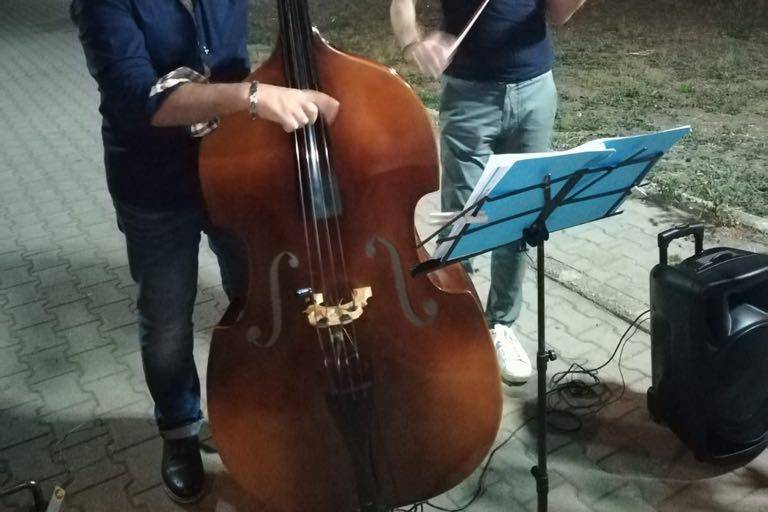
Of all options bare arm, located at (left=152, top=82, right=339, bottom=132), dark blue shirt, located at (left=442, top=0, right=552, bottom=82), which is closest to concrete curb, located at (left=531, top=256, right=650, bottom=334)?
dark blue shirt, located at (left=442, top=0, right=552, bottom=82)

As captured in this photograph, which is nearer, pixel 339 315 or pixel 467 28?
pixel 339 315

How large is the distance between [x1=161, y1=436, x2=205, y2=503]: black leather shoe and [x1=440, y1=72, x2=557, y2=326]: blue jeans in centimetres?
120

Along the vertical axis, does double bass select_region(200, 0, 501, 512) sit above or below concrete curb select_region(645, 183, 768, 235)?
above

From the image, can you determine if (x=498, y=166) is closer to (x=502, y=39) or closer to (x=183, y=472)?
(x=502, y=39)

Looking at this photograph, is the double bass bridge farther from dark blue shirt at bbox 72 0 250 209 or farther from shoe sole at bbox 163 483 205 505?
shoe sole at bbox 163 483 205 505

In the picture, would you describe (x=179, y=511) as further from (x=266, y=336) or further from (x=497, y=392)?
(x=497, y=392)

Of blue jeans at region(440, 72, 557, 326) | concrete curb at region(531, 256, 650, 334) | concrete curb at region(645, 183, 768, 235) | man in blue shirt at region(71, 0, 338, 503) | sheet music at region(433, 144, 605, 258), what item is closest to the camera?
sheet music at region(433, 144, 605, 258)

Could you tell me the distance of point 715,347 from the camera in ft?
6.81

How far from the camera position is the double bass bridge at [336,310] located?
169cm

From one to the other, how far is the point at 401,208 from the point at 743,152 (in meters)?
4.20

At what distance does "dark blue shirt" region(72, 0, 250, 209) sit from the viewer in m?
1.55

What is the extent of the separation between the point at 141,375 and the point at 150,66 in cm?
167

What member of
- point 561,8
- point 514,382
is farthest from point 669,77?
point 514,382

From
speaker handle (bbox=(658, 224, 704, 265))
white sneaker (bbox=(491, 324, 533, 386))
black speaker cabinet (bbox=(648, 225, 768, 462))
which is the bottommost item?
white sneaker (bbox=(491, 324, 533, 386))
